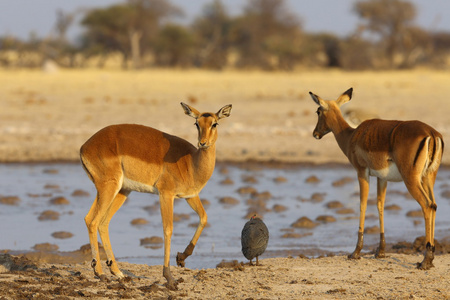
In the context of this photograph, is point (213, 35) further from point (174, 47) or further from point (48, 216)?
point (48, 216)

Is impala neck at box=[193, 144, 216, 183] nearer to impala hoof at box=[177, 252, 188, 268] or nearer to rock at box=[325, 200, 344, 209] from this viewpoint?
impala hoof at box=[177, 252, 188, 268]

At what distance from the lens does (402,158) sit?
7.64 meters

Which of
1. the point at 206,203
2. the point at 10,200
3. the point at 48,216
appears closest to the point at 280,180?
the point at 206,203

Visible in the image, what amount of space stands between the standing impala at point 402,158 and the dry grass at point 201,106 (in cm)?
776

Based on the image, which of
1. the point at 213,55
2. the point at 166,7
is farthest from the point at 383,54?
the point at 166,7

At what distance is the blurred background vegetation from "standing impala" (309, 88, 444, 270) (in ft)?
116

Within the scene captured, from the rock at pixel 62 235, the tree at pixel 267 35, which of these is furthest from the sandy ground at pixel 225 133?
the tree at pixel 267 35

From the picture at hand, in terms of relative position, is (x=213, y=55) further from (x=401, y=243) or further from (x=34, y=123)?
(x=401, y=243)

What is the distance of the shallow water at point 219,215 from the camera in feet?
30.5

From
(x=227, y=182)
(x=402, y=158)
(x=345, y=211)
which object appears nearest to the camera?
(x=402, y=158)

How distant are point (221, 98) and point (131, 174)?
18.7 metres

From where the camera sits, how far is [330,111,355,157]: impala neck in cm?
877

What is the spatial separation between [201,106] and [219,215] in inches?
514

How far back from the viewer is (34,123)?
2059cm
